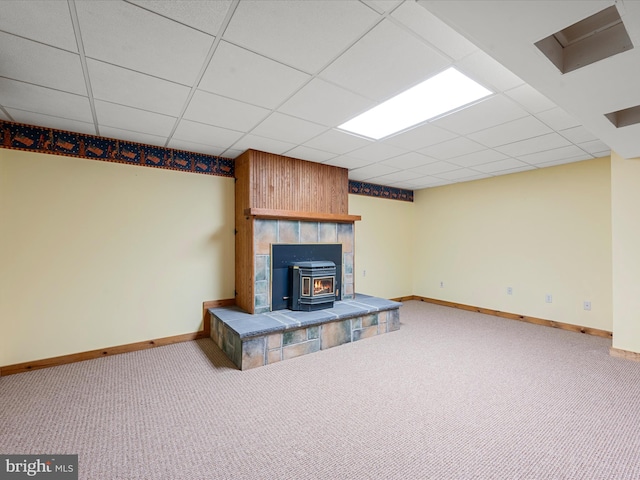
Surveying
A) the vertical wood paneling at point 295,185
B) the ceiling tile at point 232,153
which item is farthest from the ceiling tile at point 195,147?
the vertical wood paneling at point 295,185

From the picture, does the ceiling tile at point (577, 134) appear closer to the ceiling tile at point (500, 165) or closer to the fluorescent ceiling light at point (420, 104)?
the ceiling tile at point (500, 165)

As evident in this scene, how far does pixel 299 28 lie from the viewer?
62.7 inches

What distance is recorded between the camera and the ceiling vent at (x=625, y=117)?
2.24 metres

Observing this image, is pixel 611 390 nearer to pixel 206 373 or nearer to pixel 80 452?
pixel 206 373

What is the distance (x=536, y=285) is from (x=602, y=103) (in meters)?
3.57

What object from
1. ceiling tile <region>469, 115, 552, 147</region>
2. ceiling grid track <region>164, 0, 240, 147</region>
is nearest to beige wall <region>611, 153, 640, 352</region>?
ceiling tile <region>469, 115, 552, 147</region>

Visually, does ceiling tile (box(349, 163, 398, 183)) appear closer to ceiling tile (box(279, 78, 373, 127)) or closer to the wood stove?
the wood stove

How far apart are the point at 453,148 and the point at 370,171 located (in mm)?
1511

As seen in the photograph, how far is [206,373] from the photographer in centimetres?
294

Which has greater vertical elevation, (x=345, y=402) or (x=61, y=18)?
(x=61, y=18)

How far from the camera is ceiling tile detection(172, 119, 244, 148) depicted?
3000 mm

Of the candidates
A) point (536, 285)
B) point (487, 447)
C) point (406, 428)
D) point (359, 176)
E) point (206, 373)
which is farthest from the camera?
point (359, 176)

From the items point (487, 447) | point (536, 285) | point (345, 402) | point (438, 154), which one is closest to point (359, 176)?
point (438, 154)

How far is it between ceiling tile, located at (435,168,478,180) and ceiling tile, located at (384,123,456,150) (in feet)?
5.01
